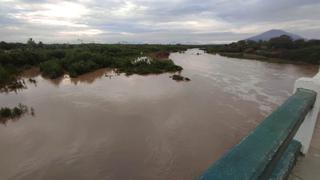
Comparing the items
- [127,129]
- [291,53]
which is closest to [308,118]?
[127,129]

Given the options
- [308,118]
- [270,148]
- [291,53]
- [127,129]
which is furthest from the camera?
[291,53]

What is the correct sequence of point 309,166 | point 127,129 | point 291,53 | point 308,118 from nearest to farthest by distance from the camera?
1. point 309,166
2. point 308,118
3. point 127,129
4. point 291,53

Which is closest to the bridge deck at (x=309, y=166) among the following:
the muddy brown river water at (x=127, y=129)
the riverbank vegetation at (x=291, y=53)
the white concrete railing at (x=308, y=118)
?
the white concrete railing at (x=308, y=118)

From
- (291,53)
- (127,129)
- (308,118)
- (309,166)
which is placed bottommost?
(127,129)

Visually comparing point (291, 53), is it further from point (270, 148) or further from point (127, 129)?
point (270, 148)

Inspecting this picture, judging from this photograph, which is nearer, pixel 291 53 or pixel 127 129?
pixel 127 129

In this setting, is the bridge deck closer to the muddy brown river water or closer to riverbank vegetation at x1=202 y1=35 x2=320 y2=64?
the muddy brown river water

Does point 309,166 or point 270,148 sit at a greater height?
point 270,148
